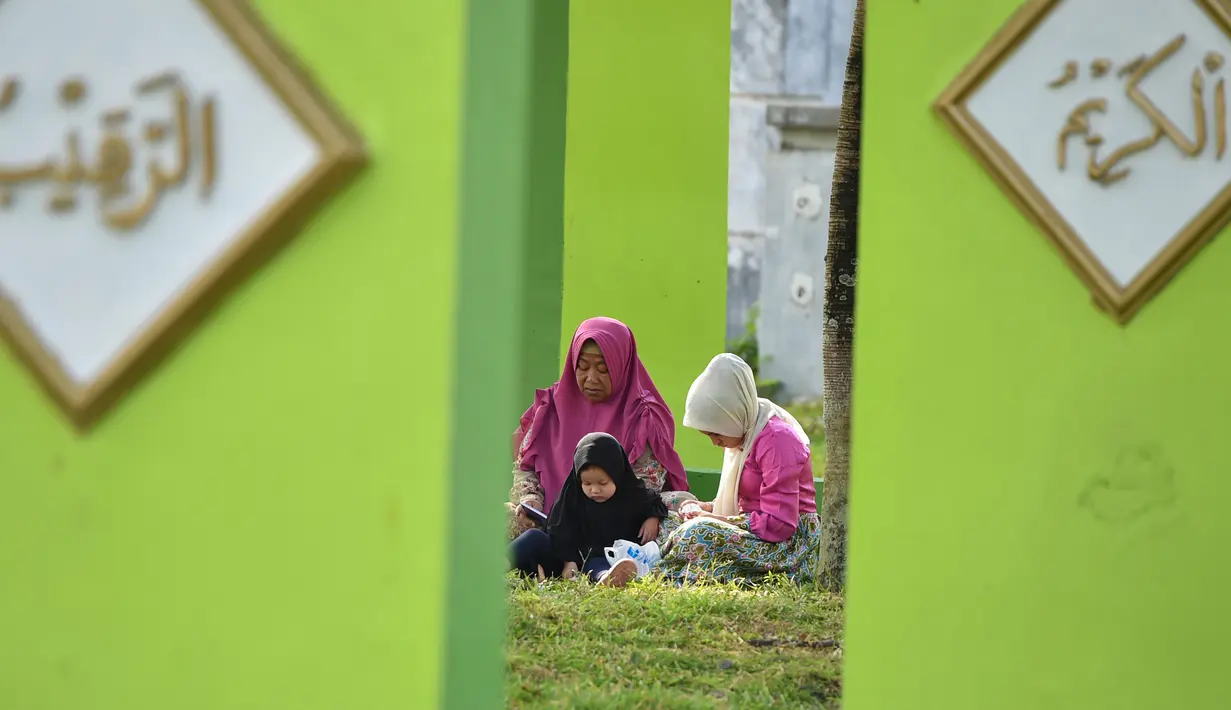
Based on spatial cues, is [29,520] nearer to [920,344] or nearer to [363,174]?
[363,174]

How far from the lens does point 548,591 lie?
13.2 ft

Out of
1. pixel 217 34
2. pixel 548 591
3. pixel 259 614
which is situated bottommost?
pixel 548 591

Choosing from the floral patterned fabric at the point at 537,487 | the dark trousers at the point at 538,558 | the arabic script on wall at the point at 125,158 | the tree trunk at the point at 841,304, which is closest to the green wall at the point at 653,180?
the floral patterned fabric at the point at 537,487

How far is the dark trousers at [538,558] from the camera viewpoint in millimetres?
4402

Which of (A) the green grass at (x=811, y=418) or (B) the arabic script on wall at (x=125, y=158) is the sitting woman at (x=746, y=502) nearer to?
(B) the arabic script on wall at (x=125, y=158)

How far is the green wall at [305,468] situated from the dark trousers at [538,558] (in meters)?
2.69

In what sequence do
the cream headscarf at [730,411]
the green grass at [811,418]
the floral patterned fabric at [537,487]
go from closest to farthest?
the cream headscarf at [730,411]
the floral patterned fabric at [537,487]
the green grass at [811,418]

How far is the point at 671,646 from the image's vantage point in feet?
10.9

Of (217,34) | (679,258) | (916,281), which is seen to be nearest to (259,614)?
(217,34)

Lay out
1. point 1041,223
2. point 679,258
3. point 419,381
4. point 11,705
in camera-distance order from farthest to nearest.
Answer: point 679,258
point 1041,223
point 11,705
point 419,381

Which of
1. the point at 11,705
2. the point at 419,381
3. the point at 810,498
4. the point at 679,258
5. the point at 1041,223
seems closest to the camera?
the point at 419,381

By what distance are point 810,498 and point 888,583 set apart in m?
2.48

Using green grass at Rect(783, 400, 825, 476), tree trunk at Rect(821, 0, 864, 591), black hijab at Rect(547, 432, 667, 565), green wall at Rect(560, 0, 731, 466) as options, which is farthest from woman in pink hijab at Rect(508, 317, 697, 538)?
green grass at Rect(783, 400, 825, 476)

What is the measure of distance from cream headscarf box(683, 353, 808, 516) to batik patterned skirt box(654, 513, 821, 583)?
0.24m
